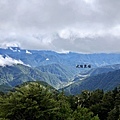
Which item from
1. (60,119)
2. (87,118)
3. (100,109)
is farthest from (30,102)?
(100,109)

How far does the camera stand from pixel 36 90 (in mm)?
32531

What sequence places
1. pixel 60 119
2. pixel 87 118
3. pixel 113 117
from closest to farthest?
pixel 60 119
pixel 87 118
pixel 113 117

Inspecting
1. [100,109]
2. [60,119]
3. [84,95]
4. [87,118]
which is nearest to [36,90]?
[60,119]

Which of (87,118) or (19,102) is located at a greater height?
(19,102)

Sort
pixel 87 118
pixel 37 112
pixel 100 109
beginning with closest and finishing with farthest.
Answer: pixel 37 112 < pixel 87 118 < pixel 100 109

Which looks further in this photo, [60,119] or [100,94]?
[100,94]

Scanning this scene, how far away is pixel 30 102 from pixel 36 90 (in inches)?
65.6

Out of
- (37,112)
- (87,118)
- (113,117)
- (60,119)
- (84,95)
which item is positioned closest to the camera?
(37,112)

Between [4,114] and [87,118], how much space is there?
1668 centimetres

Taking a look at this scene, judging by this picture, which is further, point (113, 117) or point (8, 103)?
point (113, 117)

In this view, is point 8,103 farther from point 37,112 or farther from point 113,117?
point 113,117

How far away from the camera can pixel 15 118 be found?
1272 inches

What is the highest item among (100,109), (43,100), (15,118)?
(43,100)

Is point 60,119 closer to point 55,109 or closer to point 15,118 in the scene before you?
point 55,109
